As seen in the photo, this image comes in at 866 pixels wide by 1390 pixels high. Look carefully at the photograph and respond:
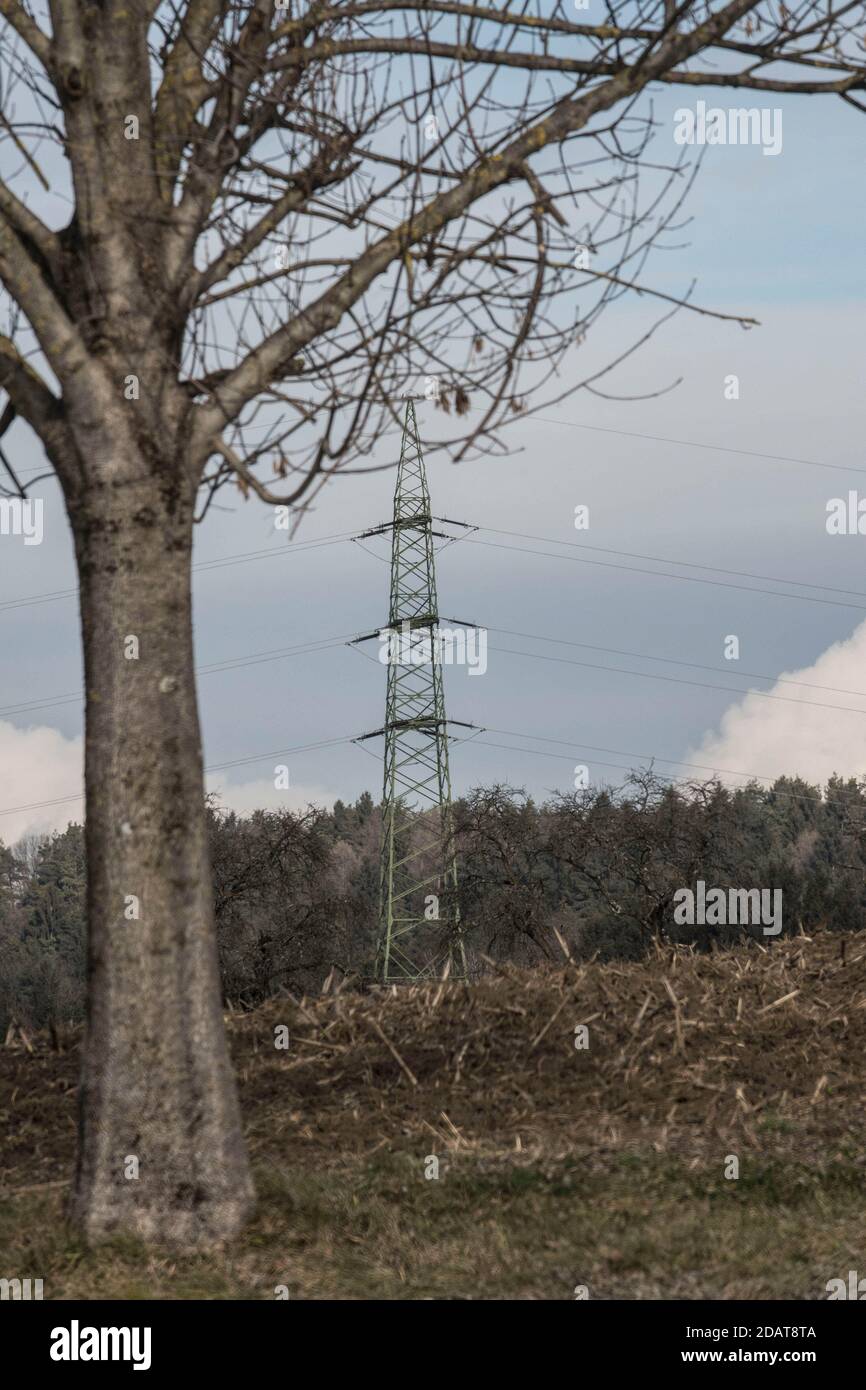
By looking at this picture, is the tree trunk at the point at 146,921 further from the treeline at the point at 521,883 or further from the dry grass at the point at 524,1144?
the treeline at the point at 521,883

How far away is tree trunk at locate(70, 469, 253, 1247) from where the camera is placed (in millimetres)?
6059

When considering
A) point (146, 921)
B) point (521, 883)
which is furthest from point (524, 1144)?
point (521, 883)

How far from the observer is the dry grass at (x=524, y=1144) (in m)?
5.71

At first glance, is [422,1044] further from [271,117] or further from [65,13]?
[65,13]

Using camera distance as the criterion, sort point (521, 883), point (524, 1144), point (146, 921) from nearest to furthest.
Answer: point (146, 921) < point (524, 1144) < point (521, 883)

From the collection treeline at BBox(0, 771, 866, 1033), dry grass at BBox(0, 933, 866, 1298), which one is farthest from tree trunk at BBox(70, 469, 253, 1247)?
treeline at BBox(0, 771, 866, 1033)

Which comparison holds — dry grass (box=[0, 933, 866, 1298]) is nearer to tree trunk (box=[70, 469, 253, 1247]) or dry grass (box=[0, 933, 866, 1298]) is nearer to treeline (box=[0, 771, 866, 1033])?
tree trunk (box=[70, 469, 253, 1247])

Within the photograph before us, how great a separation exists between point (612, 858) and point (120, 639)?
126 ft

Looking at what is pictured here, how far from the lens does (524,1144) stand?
6.94 metres

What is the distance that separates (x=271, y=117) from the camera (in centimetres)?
731

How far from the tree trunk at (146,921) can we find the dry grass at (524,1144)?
0.25 m

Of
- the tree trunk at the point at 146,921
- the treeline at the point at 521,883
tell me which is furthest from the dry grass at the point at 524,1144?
the treeline at the point at 521,883

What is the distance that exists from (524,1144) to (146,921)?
2.26 m

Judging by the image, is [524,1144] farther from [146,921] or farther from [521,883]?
[521,883]
